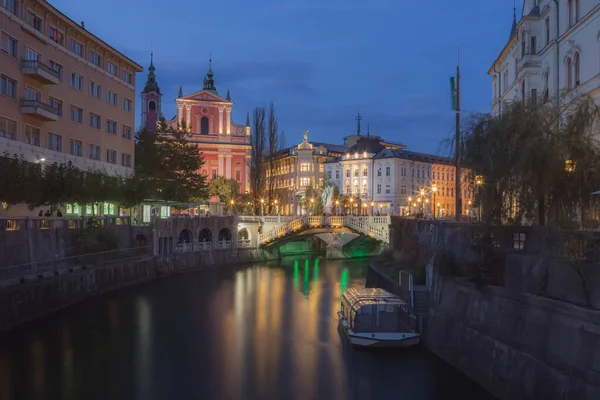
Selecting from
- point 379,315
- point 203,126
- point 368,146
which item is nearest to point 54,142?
point 379,315

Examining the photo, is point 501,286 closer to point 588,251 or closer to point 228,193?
point 588,251

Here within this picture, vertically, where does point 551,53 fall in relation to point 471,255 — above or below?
above

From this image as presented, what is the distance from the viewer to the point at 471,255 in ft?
84.6

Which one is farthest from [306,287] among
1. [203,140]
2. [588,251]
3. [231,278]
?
[203,140]

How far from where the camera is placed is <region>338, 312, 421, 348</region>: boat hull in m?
27.1

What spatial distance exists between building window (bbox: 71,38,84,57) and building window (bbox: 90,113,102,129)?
17.6 feet

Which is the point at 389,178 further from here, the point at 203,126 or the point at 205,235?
the point at 205,235

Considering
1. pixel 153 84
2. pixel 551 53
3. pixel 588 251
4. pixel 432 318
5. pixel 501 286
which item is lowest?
pixel 432 318

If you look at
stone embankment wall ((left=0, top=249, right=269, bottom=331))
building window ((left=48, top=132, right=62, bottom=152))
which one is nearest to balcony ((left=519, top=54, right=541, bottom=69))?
stone embankment wall ((left=0, top=249, right=269, bottom=331))

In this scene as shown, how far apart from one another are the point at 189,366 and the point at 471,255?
12894 mm

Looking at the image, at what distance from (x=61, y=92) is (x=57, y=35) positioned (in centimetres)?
Result: 447

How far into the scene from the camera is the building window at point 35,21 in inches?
1763

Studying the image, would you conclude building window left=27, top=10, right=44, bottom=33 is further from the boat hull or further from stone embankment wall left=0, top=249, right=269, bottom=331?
the boat hull

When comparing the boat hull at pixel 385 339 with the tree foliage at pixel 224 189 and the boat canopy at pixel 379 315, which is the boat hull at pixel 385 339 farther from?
the tree foliage at pixel 224 189
